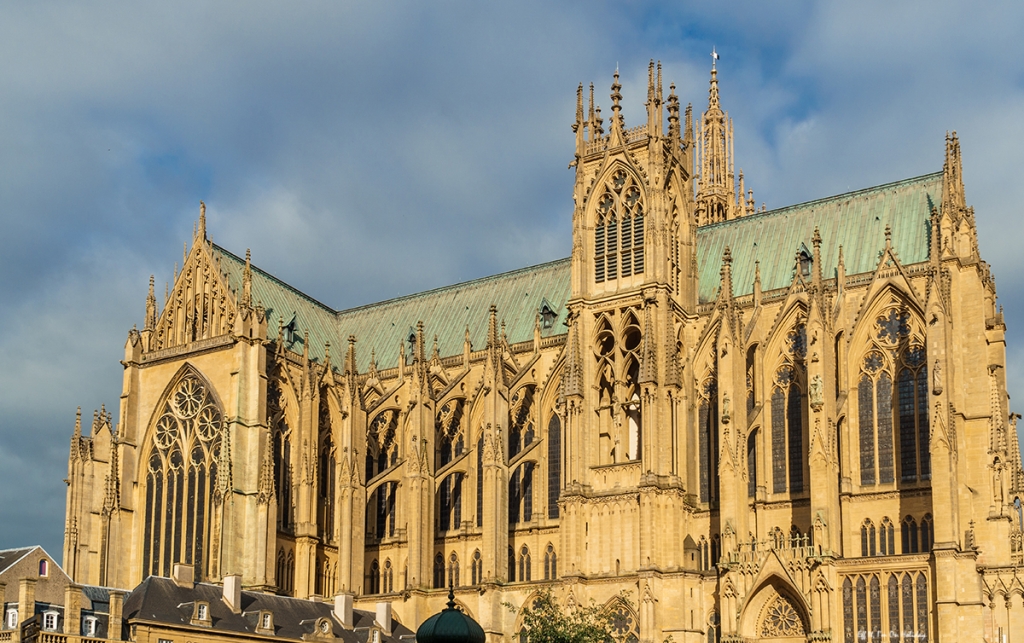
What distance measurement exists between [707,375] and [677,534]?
869cm

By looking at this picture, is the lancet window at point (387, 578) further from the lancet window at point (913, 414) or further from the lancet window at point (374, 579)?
the lancet window at point (913, 414)

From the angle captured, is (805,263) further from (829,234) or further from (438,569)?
(438,569)

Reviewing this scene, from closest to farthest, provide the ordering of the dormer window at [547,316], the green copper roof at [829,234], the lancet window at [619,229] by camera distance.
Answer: the green copper roof at [829,234] < the lancet window at [619,229] < the dormer window at [547,316]

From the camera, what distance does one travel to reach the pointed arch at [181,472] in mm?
72875

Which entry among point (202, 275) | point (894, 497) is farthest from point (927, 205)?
point (202, 275)

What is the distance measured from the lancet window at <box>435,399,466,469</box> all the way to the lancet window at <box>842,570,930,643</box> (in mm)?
24759

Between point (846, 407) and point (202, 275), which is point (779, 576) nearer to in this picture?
point (846, 407)

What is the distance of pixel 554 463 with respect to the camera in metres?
70.4

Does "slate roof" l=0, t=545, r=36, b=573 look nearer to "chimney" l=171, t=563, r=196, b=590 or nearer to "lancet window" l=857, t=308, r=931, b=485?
"chimney" l=171, t=563, r=196, b=590

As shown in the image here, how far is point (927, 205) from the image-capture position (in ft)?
218

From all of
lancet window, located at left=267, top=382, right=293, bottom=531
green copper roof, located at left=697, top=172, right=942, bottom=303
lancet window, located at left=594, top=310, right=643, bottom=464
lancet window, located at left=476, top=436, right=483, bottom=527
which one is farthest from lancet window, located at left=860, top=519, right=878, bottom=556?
lancet window, located at left=267, top=382, right=293, bottom=531

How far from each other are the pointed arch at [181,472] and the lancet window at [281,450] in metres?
2.97

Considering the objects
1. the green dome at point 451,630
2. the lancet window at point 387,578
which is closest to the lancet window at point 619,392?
the lancet window at point 387,578

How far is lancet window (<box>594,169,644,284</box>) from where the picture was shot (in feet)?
222
